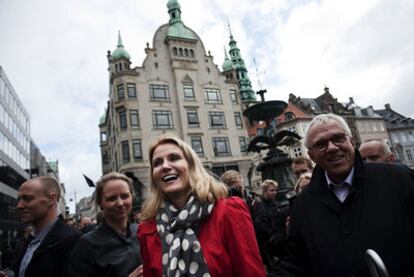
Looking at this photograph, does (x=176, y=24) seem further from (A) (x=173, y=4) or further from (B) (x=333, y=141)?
(B) (x=333, y=141)

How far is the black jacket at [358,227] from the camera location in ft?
6.66

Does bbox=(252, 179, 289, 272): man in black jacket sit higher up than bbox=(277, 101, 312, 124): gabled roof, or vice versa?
bbox=(277, 101, 312, 124): gabled roof

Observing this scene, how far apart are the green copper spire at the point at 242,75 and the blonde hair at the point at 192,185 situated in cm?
5315

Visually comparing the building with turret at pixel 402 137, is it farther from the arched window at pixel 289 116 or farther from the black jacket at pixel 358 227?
the black jacket at pixel 358 227

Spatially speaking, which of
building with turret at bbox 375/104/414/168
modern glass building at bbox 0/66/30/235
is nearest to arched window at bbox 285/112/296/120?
building with turret at bbox 375/104/414/168

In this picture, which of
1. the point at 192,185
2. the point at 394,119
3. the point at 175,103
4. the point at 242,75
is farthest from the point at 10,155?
the point at 394,119

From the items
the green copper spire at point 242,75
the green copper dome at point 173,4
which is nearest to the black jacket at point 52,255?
the green copper dome at point 173,4

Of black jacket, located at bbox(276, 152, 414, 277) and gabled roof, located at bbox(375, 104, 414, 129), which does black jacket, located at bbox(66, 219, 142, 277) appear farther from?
gabled roof, located at bbox(375, 104, 414, 129)

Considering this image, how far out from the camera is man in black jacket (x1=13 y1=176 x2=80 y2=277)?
3245 millimetres

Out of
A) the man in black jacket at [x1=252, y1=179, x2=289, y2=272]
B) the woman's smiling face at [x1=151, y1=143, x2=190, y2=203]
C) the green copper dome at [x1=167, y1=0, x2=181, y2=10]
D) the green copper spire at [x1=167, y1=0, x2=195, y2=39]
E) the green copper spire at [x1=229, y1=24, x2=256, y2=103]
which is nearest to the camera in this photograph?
the woman's smiling face at [x1=151, y1=143, x2=190, y2=203]

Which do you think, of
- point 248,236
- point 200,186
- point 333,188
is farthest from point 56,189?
point 333,188

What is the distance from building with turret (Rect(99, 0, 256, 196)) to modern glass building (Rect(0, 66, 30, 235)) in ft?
41.7

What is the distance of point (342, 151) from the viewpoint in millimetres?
2422

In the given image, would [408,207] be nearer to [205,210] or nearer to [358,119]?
[205,210]
